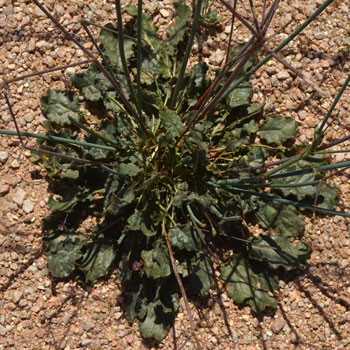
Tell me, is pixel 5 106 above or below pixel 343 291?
above

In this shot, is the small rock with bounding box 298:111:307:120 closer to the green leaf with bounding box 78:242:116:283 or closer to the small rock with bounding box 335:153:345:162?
the small rock with bounding box 335:153:345:162

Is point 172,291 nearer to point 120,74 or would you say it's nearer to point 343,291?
point 343,291

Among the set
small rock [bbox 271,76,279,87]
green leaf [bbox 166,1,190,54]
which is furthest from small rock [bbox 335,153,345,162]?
green leaf [bbox 166,1,190,54]

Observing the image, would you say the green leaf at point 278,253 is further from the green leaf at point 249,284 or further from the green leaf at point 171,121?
the green leaf at point 171,121

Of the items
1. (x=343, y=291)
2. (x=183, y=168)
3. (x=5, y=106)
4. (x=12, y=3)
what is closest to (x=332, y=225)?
(x=343, y=291)

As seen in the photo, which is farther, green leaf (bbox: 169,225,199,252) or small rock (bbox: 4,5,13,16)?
small rock (bbox: 4,5,13,16)

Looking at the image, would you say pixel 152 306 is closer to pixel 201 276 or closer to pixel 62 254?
pixel 201 276

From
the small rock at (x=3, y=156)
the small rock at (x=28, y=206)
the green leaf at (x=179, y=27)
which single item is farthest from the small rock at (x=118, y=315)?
the green leaf at (x=179, y=27)
